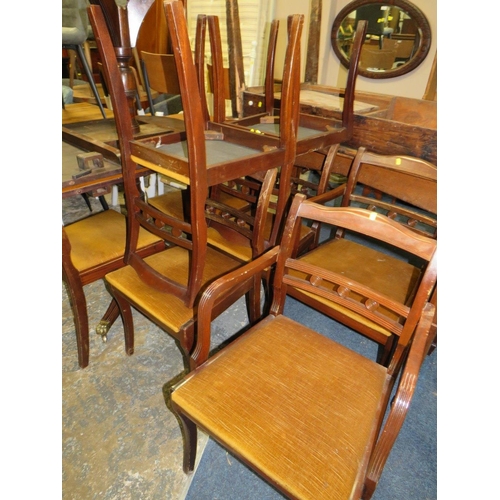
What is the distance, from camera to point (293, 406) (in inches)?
35.1

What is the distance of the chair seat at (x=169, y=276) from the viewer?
46.7 inches

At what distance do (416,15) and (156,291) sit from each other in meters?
3.33

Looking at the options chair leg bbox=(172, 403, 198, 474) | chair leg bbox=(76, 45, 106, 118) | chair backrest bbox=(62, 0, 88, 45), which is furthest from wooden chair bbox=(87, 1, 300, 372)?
chair backrest bbox=(62, 0, 88, 45)

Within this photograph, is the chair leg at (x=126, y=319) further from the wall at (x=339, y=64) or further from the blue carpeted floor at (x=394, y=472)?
the wall at (x=339, y=64)

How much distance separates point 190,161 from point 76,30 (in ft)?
6.95

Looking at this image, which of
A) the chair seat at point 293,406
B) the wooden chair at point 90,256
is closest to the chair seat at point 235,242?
the wooden chair at point 90,256

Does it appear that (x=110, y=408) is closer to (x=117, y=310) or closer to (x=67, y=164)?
(x=117, y=310)

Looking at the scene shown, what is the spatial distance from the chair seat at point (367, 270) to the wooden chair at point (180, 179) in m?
0.34

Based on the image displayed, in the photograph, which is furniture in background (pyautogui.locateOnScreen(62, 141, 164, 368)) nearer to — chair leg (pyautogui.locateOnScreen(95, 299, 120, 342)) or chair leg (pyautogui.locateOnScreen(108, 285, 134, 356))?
chair leg (pyautogui.locateOnScreen(95, 299, 120, 342))

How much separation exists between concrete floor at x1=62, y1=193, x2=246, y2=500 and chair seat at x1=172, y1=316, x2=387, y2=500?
455 millimetres

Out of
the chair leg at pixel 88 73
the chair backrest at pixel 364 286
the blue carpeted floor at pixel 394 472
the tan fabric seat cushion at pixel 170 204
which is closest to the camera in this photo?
the chair backrest at pixel 364 286

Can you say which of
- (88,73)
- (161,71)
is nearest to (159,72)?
(161,71)

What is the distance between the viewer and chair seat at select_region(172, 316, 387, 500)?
769 millimetres

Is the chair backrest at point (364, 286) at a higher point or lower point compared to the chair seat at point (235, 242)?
higher
